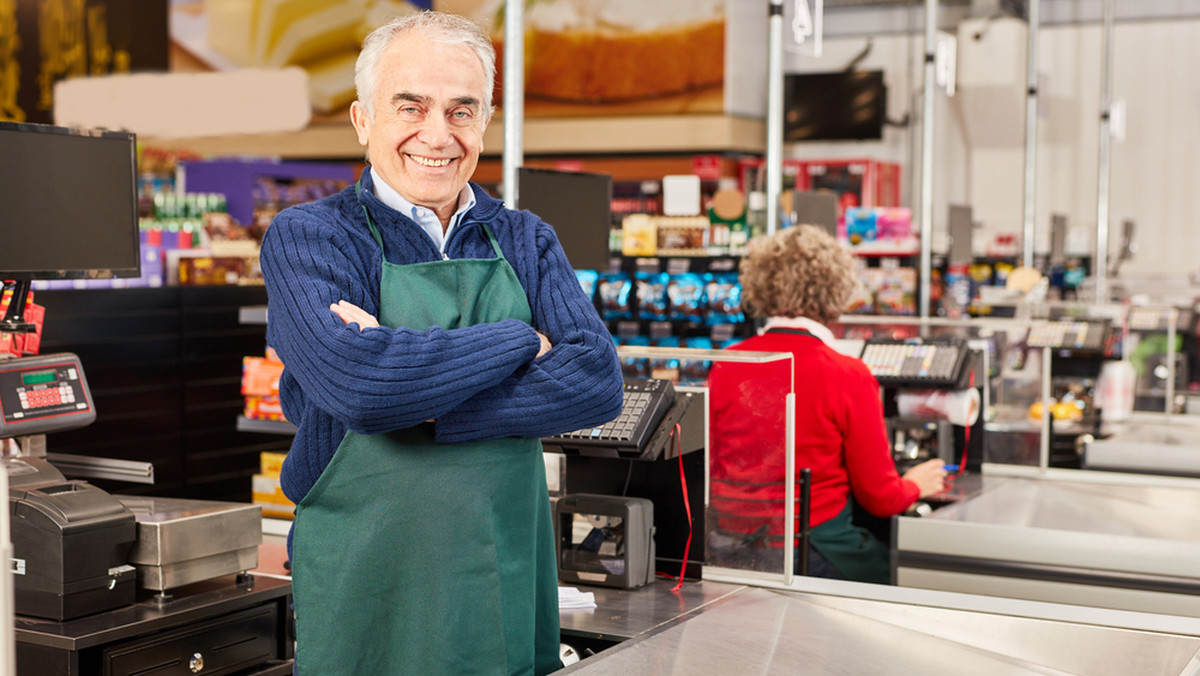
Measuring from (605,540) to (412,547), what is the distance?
3.08ft

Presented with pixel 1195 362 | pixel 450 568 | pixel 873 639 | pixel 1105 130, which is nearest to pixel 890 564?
pixel 873 639

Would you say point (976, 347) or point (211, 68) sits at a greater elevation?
point (211, 68)

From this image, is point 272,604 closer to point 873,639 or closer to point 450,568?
point 450,568

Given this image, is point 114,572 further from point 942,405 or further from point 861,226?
point 861,226

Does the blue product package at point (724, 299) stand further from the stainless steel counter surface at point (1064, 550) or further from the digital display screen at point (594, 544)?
the digital display screen at point (594, 544)

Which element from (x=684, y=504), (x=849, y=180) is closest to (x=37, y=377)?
(x=684, y=504)

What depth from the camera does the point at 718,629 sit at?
222cm

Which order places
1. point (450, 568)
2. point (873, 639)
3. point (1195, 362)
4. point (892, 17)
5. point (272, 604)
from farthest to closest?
point (892, 17), point (1195, 362), point (272, 604), point (873, 639), point (450, 568)

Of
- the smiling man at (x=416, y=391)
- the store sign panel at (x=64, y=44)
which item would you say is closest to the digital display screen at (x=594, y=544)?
the smiling man at (x=416, y=391)

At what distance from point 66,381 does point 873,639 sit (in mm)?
1628

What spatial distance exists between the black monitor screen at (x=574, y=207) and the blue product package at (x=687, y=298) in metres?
2.30

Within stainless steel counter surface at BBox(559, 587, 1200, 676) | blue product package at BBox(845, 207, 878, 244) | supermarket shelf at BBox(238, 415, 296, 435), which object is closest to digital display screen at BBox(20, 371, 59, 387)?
stainless steel counter surface at BBox(559, 587, 1200, 676)

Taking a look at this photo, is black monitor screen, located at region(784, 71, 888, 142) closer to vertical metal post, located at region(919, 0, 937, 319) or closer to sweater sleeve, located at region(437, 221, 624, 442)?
vertical metal post, located at region(919, 0, 937, 319)

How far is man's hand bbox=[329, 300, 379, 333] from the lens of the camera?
1.70m
